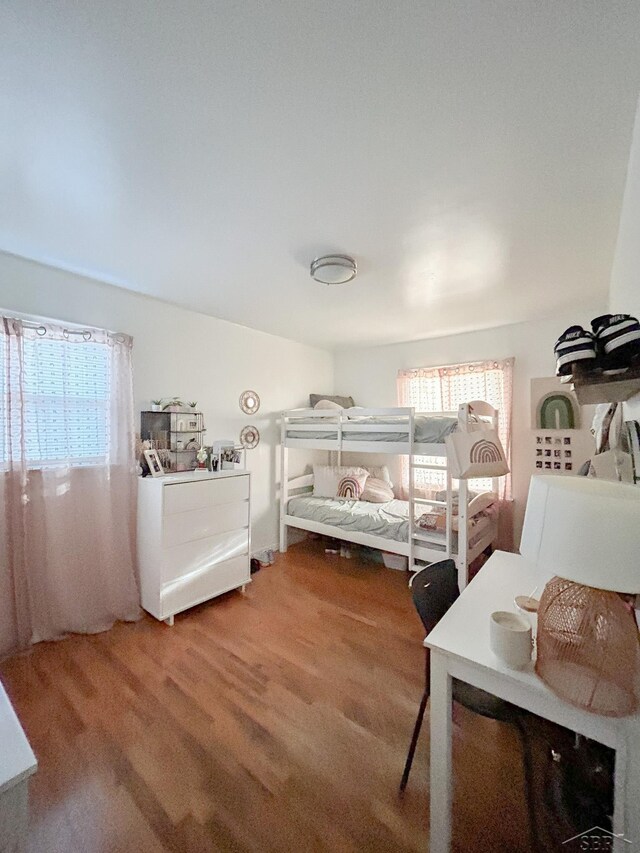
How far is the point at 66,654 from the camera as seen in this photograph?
1.97 m

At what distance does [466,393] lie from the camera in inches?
139

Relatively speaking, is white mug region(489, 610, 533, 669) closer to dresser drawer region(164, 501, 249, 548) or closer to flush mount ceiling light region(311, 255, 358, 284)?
flush mount ceiling light region(311, 255, 358, 284)

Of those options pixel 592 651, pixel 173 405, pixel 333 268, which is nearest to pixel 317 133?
pixel 333 268

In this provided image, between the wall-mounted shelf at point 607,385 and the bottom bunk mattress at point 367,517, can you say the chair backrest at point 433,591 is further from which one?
the bottom bunk mattress at point 367,517

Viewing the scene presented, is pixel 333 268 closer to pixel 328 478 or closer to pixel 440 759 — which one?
pixel 440 759

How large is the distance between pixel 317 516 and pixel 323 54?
10.4 feet

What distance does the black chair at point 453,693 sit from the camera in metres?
1.08

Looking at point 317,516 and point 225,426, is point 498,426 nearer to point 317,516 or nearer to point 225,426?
point 317,516

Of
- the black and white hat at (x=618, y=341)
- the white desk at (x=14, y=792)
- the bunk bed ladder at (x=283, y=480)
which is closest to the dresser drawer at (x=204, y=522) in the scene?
the bunk bed ladder at (x=283, y=480)

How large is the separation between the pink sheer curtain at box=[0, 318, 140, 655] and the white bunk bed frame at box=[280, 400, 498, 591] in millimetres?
1599

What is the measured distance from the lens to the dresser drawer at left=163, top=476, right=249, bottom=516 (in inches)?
90.7

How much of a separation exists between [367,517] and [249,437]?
1.46 meters

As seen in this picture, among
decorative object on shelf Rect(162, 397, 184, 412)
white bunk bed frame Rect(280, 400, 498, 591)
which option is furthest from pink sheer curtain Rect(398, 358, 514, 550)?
decorative object on shelf Rect(162, 397, 184, 412)

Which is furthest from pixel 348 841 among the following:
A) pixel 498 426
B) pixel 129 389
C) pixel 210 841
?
pixel 498 426
